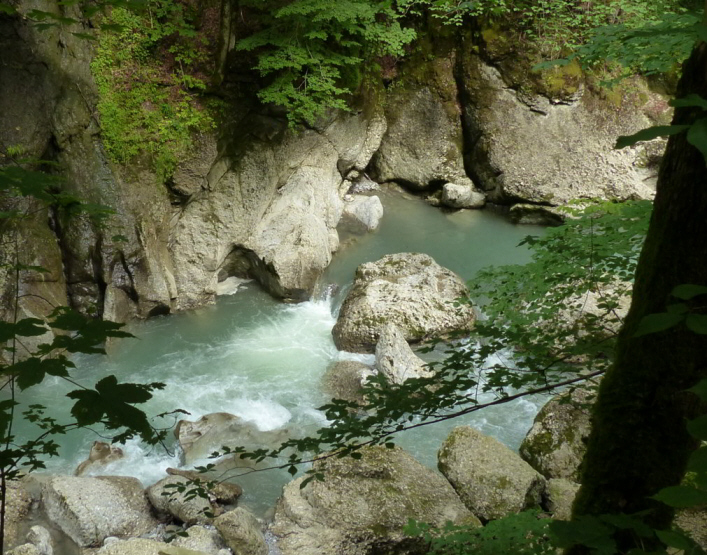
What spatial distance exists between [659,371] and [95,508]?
4.92 m

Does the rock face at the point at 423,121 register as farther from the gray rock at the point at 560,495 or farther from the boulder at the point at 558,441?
the gray rock at the point at 560,495

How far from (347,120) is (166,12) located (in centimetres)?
360

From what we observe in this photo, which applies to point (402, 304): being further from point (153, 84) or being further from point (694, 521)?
point (153, 84)

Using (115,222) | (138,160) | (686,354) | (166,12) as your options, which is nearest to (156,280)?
(115,222)

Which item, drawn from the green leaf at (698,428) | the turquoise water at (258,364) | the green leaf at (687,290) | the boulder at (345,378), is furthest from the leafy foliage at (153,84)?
the green leaf at (698,428)

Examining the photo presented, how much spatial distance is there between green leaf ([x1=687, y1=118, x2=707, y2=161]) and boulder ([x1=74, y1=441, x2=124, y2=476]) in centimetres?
620

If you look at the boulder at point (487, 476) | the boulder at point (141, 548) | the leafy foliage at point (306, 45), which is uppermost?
the leafy foliage at point (306, 45)

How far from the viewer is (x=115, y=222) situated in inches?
308

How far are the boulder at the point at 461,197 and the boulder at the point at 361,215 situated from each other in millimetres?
1462

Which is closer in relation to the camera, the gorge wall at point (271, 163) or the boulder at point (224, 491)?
the boulder at point (224, 491)

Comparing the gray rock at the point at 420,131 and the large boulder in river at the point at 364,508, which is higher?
the gray rock at the point at 420,131

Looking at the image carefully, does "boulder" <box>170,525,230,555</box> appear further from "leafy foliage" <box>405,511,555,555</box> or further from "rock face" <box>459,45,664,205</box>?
"rock face" <box>459,45,664,205</box>

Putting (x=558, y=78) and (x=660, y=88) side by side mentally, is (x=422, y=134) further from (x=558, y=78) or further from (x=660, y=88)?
(x=660, y=88)

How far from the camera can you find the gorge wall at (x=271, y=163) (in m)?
7.44
